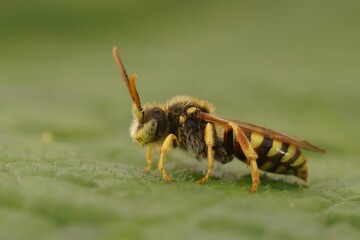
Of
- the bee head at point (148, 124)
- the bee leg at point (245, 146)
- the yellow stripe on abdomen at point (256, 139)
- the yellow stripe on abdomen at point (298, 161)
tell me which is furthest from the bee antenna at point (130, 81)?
the yellow stripe on abdomen at point (298, 161)

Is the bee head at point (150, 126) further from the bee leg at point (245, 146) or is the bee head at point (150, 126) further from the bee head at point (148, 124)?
the bee leg at point (245, 146)

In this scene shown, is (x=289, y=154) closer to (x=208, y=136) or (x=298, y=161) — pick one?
(x=298, y=161)

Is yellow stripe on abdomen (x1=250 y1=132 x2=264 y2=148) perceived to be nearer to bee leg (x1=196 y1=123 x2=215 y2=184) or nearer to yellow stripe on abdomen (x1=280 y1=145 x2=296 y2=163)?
yellow stripe on abdomen (x1=280 y1=145 x2=296 y2=163)

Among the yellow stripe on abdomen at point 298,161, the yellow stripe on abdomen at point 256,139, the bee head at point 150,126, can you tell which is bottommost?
the yellow stripe on abdomen at point 298,161

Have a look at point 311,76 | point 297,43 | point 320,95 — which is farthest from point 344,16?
point 320,95

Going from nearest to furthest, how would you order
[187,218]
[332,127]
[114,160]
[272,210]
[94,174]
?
[187,218], [272,210], [94,174], [114,160], [332,127]

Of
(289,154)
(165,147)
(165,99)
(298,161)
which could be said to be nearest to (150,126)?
(165,147)

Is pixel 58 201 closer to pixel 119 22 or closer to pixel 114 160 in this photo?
pixel 114 160
